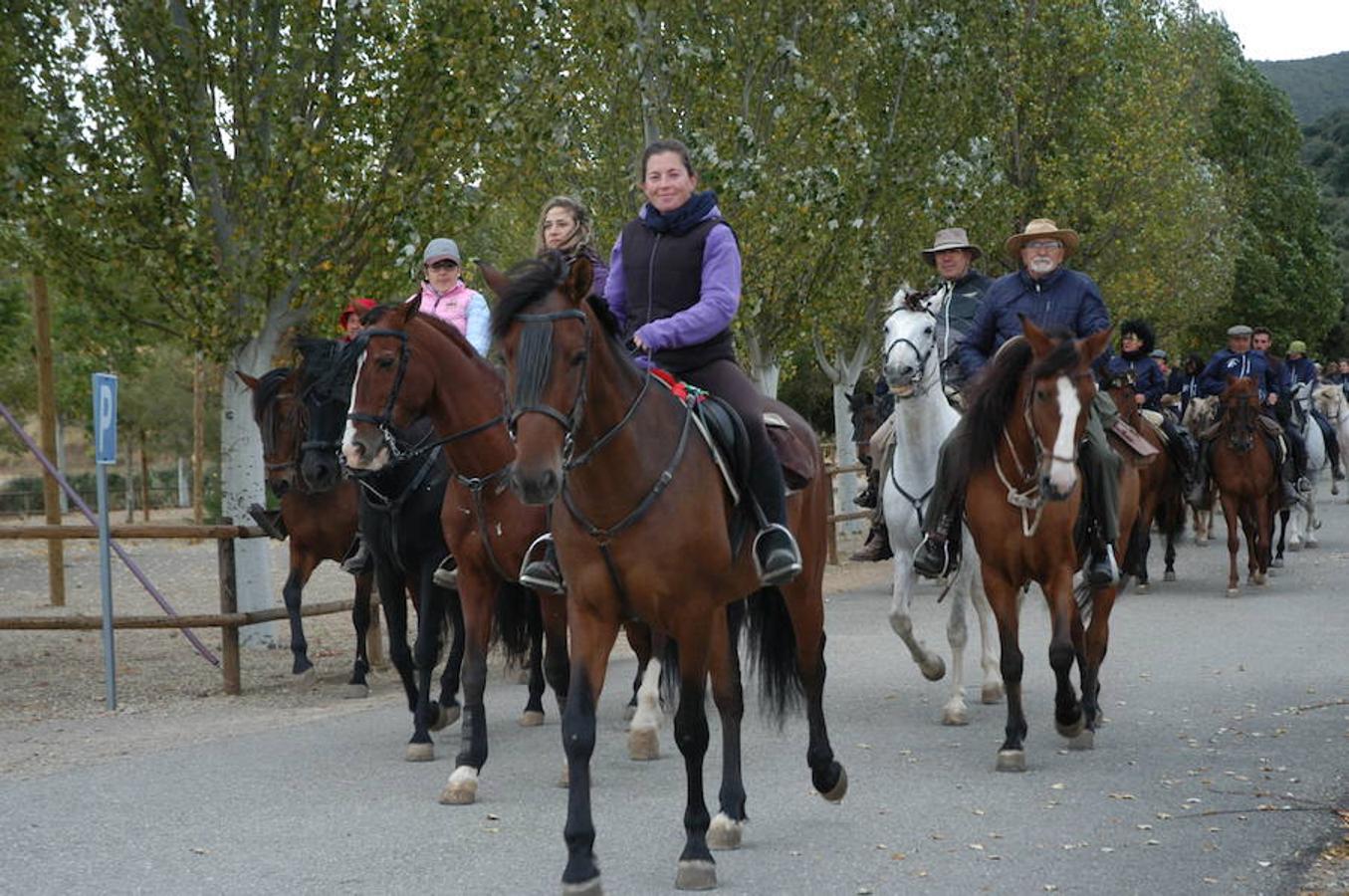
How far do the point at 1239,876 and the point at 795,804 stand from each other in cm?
214

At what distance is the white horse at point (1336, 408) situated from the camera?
29.6m

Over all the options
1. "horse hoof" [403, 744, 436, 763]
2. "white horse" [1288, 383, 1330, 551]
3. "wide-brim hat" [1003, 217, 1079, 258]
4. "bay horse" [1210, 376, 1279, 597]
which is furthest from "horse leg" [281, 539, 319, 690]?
"white horse" [1288, 383, 1330, 551]

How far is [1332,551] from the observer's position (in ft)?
73.5

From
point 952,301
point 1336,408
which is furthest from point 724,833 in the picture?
point 1336,408

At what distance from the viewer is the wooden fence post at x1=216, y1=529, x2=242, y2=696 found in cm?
1250

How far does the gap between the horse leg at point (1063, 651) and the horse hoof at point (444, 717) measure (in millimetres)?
3661

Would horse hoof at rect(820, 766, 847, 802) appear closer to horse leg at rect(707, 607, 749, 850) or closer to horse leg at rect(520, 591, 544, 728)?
horse leg at rect(707, 607, 749, 850)

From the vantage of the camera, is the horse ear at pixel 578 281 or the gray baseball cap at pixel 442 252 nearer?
the horse ear at pixel 578 281

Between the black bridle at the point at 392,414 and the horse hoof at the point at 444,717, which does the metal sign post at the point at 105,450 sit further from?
the black bridle at the point at 392,414

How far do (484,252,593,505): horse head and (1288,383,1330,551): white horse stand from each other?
1775cm

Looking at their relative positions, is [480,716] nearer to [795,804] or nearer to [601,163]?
[795,804]

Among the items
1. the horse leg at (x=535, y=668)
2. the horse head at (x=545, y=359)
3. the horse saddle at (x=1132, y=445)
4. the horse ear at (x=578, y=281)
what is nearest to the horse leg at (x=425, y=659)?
the horse leg at (x=535, y=668)

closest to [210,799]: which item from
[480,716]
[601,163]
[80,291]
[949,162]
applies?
[480,716]

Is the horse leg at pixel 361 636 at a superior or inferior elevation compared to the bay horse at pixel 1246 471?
inferior
